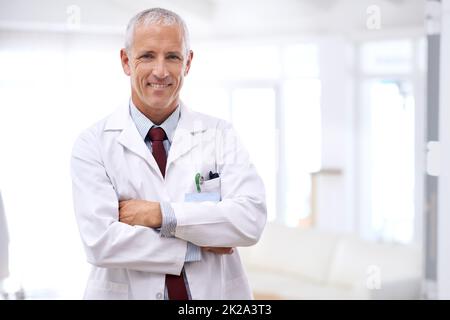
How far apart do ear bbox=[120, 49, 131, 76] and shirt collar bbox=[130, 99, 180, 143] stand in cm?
7

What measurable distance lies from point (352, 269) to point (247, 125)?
5.15 feet

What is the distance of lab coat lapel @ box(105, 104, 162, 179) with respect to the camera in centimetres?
107

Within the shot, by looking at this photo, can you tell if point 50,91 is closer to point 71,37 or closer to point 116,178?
point 71,37

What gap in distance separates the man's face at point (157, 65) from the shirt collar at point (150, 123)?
14mm

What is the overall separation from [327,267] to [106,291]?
180 cm

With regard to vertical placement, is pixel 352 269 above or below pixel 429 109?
below

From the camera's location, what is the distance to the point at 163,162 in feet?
3.54

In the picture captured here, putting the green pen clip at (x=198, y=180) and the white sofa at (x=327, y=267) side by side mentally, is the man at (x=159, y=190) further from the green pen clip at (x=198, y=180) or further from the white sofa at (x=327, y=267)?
the white sofa at (x=327, y=267)

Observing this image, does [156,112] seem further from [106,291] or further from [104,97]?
[106,291]

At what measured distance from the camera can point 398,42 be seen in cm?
436

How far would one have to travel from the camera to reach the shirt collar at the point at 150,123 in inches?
43.0

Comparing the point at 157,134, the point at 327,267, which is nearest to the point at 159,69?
the point at 157,134

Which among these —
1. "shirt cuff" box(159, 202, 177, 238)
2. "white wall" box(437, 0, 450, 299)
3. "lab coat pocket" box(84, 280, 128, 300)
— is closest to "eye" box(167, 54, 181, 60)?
"shirt cuff" box(159, 202, 177, 238)
